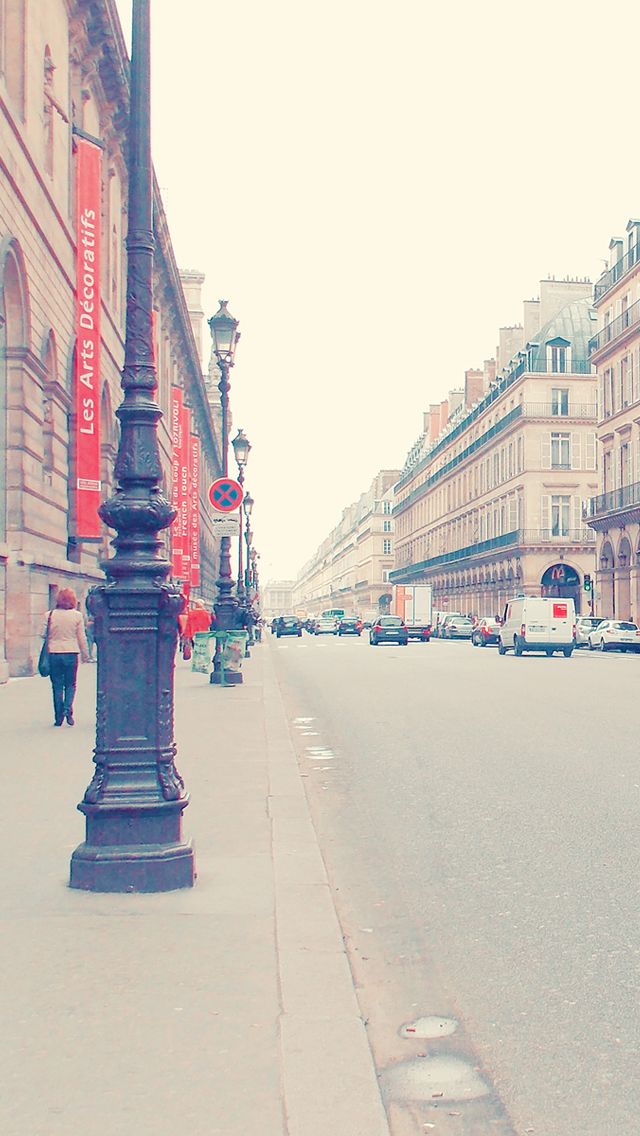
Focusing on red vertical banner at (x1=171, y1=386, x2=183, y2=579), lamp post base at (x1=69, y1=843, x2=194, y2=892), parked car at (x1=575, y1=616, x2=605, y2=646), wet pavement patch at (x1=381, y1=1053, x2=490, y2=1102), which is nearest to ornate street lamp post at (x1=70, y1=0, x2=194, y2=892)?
lamp post base at (x1=69, y1=843, x2=194, y2=892)

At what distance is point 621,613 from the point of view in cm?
5612

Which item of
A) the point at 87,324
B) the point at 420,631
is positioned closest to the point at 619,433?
the point at 420,631

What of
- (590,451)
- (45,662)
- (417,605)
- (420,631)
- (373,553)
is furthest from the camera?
Answer: (373,553)

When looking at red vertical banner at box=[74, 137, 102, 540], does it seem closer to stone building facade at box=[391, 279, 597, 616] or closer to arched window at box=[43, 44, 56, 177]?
arched window at box=[43, 44, 56, 177]

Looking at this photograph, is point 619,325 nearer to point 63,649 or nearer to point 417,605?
point 417,605

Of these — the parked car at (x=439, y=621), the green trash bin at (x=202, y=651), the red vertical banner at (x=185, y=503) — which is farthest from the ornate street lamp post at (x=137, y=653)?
the parked car at (x=439, y=621)

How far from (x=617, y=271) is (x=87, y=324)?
3783 cm

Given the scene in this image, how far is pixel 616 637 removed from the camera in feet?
154

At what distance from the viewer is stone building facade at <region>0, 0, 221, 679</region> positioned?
2072 cm

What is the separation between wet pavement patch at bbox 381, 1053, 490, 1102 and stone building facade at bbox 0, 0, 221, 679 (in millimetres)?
16447

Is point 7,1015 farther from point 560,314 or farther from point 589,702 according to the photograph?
point 560,314

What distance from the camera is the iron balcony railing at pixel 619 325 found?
53.5 m

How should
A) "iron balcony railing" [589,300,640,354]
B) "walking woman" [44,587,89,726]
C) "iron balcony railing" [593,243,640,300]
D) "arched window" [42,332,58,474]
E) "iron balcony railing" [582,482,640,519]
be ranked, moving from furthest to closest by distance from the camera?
"iron balcony railing" [593,243,640,300] → "iron balcony railing" [589,300,640,354] → "iron balcony railing" [582,482,640,519] → "arched window" [42,332,58,474] → "walking woman" [44,587,89,726]

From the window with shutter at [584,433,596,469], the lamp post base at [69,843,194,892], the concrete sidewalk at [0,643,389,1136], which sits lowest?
the concrete sidewalk at [0,643,389,1136]
